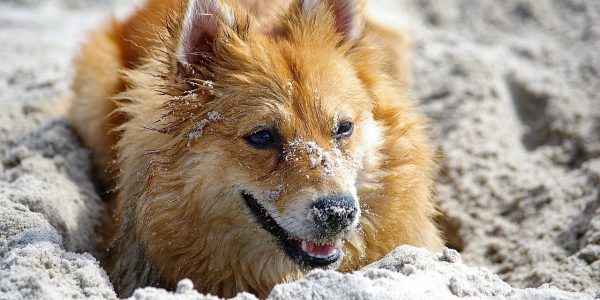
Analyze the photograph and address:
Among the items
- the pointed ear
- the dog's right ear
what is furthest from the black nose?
the pointed ear

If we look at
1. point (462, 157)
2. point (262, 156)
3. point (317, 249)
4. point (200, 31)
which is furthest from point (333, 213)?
point (462, 157)

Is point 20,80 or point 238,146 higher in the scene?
point 238,146

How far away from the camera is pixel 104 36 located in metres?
4.66

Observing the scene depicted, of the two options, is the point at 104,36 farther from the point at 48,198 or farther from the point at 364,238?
the point at 364,238

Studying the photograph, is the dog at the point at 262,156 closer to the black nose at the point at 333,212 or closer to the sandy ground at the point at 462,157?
the black nose at the point at 333,212

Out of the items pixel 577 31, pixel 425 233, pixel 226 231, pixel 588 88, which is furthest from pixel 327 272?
pixel 577 31

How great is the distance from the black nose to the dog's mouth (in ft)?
0.53

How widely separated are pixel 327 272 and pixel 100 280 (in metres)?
0.92

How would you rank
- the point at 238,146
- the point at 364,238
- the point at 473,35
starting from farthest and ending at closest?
the point at 473,35
the point at 364,238
the point at 238,146

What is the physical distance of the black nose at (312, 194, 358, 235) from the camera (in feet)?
9.56


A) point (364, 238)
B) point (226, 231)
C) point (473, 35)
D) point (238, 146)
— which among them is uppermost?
point (238, 146)

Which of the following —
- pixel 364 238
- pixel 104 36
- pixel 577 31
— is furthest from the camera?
pixel 577 31

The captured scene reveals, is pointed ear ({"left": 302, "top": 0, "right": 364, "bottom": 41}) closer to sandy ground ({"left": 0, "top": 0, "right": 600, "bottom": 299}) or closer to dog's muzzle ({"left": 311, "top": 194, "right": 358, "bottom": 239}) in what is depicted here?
dog's muzzle ({"left": 311, "top": 194, "right": 358, "bottom": 239})

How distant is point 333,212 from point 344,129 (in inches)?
21.6
